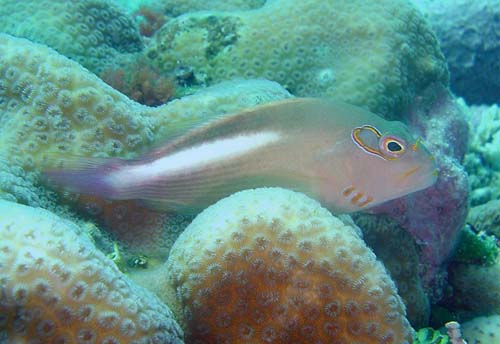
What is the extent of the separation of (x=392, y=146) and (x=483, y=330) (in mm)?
2252

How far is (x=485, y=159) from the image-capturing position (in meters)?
7.51

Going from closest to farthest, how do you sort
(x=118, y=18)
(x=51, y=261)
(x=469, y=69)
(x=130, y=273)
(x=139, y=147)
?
(x=51, y=261) < (x=130, y=273) < (x=139, y=147) < (x=118, y=18) < (x=469, y=69)

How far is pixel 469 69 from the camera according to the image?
A: 9.01m

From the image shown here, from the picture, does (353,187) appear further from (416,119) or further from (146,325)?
(416,119)

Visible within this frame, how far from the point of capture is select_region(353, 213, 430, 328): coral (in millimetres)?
3900

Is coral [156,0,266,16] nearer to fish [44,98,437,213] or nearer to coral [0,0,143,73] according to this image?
coral [0,0,143,73]

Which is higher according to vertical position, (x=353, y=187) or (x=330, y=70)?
(x=353, y=187)

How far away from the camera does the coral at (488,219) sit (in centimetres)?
550

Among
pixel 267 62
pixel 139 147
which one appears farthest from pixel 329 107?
pixel 267 62

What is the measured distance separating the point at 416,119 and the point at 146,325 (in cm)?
431

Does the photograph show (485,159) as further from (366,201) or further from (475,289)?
(366,201)

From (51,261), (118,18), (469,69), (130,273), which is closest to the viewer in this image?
(51,261)

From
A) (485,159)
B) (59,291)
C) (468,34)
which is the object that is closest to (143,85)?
(59,291)

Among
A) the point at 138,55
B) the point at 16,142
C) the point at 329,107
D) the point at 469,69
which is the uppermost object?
the point at 329,107
